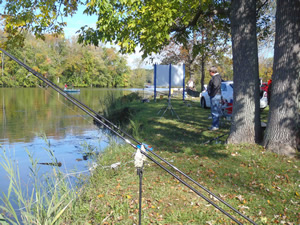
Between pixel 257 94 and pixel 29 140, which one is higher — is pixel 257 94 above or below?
above

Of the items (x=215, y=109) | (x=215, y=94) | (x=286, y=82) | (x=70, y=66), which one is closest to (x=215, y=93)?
(x=215, y=94)

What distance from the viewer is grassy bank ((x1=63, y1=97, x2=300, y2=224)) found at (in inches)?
178

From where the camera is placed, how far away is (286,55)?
21.8 feet

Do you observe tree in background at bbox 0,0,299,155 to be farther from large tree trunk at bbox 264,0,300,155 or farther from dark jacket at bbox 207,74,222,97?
dark jacket at bbox 207,74,222,97

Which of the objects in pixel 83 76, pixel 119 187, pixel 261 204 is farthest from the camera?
pixel 83 76

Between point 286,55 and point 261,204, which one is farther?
point 286,55

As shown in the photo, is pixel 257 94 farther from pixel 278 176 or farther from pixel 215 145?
pixel 278 176

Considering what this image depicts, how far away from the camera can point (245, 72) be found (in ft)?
24.4

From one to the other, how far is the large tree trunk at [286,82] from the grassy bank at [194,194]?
0.40m

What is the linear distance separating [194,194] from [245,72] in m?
3.51

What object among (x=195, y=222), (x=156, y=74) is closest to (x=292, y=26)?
(x=195, y=222)

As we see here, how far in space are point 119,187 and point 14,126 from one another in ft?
36.4

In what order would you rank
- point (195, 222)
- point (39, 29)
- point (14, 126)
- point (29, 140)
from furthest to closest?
1. point (14, 126)
2. point (29, 140)
3. point (39, 29)
4. point (195, 222)

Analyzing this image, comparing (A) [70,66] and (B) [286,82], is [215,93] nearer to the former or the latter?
(B) [286,82]
